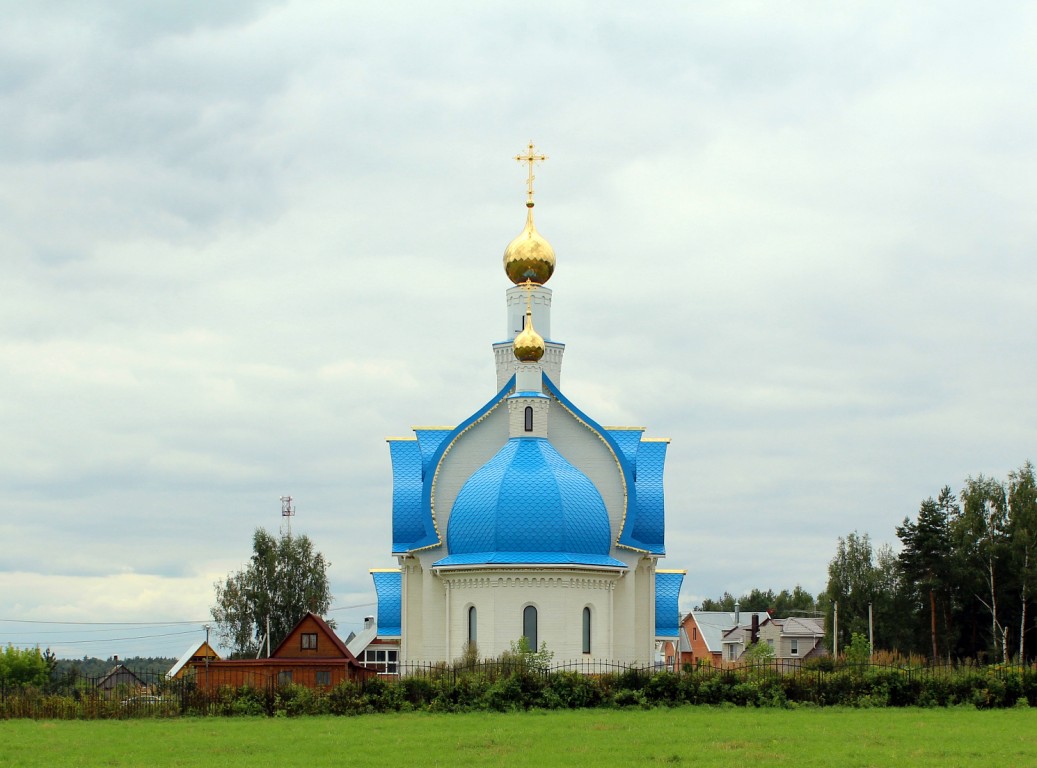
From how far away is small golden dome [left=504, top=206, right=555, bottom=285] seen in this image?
1438 inches

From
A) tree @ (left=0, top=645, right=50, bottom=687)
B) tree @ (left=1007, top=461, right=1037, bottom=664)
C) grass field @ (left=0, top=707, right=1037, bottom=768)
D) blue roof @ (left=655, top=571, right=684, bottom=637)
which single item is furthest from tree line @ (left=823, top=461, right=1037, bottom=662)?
tree @ (left=0, top=645, right=50, bottom=687)

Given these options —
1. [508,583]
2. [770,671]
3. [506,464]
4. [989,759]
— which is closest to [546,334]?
[506,464]

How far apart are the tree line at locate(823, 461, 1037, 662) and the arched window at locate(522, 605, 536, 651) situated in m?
17.2

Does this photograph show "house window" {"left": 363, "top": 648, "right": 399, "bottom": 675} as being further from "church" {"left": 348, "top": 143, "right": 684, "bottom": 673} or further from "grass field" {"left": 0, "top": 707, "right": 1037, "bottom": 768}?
"grass field" {"left": 0, "top": 707, "right": 1037, "bottom": 768}

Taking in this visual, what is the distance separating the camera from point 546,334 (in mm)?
36531

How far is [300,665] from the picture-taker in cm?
3297

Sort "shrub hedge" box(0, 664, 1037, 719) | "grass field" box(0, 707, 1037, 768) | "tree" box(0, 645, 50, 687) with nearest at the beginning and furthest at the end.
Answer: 1. "grass field" box(0, 707, 1037, 768)
2. "shrub hedge" box(0, 664, 1037, 719)
3. "tree" box(0, 645, 50, 687)

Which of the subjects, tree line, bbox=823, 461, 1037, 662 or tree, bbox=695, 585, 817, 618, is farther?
tree, bbox=695, 585, 817, 618

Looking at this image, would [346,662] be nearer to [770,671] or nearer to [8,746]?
[770,671]

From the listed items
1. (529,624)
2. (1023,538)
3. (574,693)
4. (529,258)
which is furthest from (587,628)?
(1023,538)

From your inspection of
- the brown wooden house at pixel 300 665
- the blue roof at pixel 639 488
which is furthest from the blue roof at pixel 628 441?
the brown wooden house at pixel 300 665

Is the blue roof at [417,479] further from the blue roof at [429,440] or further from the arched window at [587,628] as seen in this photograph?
the arched window at [587,628]

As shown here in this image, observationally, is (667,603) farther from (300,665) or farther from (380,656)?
(380,656)

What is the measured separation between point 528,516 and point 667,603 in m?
5.53
